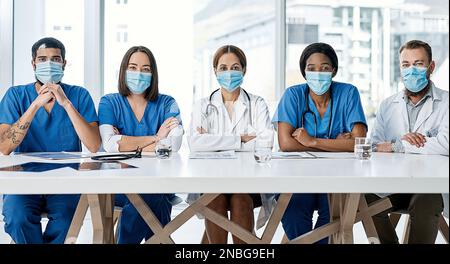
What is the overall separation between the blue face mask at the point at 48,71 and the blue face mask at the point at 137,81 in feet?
1.08

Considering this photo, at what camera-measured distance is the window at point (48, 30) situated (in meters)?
→ 3.69

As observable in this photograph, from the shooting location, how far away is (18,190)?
1.29 metres

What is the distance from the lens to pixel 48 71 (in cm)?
229

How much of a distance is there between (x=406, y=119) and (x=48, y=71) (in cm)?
173

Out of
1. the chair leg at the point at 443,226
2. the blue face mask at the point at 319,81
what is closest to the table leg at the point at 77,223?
the blue face mask at the point at 319,81

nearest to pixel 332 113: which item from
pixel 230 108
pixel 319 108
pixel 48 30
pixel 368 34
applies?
pixel 319 108

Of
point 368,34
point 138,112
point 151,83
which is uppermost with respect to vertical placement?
point 368,34

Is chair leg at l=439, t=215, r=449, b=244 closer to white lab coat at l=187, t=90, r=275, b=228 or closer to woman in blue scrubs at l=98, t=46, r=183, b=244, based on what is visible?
white lab coat at l=187, t=90, r=275, b=228

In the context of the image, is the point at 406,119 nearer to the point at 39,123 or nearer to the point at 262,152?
the point at 262,152

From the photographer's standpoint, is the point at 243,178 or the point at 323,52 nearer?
the point at 243,178

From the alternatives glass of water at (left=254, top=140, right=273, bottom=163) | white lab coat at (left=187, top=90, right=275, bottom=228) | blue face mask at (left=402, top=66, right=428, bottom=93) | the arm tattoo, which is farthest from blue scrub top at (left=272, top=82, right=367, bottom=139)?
the arm tattoo
